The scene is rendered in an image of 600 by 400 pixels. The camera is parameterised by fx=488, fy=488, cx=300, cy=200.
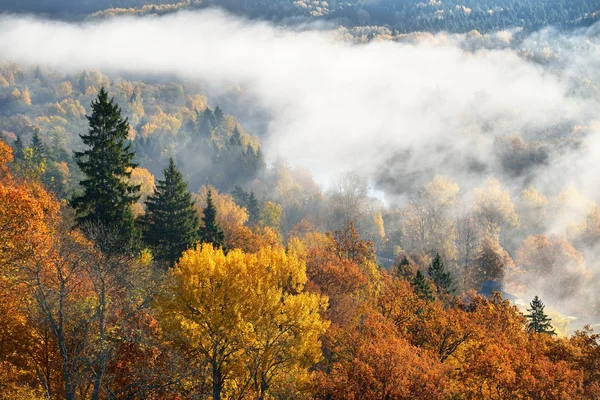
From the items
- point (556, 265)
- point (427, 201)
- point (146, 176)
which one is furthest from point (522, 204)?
point (146, 176)

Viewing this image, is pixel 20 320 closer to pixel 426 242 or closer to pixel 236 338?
pixel 236 338

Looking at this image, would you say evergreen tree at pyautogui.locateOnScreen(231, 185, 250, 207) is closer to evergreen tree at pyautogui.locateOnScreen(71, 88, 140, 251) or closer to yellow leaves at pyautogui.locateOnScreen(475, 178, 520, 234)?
yellow leaves at pyautogui.locateOnScreen(475, 178, 520, 234)

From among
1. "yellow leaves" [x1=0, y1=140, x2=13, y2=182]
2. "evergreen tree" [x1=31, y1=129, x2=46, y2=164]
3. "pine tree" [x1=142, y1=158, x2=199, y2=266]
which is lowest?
"pine tree" [x1=142, y1=158, x2=199, y2=266]

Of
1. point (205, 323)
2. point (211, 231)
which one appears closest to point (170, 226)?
point (211, 231)

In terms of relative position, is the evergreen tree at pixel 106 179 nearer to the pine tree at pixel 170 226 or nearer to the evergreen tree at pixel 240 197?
the pine tree at pixel 170 226

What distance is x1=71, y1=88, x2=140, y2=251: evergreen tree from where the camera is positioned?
137 feet

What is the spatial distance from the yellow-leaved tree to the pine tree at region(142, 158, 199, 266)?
19303mm

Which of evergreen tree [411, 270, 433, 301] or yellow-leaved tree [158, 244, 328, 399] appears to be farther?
evergreen tree [411, 270, 433, 301]

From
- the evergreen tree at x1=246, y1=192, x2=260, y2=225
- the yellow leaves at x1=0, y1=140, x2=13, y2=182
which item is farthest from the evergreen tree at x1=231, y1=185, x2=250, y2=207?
the yellow leaves at x1=0, y1=140, x2=13, y2=182

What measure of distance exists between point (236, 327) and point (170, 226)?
24.8 m

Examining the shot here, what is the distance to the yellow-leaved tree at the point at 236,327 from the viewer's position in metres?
29.3

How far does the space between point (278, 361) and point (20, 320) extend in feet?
48.6

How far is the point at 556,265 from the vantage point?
389 feet

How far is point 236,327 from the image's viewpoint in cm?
2953
